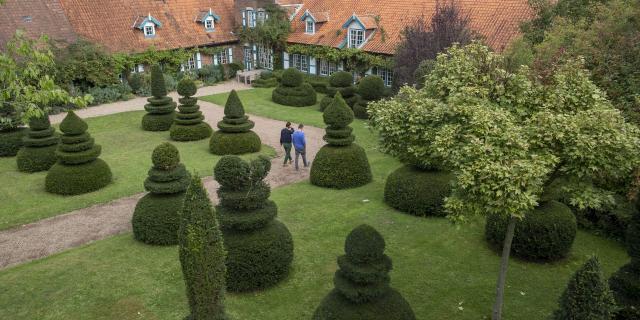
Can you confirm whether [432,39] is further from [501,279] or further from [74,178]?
[74,178]

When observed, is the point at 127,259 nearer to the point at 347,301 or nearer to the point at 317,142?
the point at 347,301

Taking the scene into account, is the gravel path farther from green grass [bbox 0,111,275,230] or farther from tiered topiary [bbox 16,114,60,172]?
tiered topiary [bbox 16,114,60,172]

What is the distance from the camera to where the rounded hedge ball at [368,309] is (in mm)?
8141

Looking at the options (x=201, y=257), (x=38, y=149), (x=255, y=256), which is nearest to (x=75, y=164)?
(x=38, y=149)

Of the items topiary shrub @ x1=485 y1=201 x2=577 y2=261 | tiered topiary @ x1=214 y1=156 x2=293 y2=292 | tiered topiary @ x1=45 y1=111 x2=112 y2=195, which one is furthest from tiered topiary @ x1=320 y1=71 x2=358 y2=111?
tiered topiary @ x1=214 y1=156 x2=293 y2=292

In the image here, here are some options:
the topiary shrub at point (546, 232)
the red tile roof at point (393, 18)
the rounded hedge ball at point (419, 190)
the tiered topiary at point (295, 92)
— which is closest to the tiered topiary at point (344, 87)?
the tiered topiary at point (295, 92)

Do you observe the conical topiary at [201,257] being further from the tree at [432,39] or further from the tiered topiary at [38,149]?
the tree at [432,39]

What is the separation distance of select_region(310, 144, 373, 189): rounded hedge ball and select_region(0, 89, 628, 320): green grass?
198 cm

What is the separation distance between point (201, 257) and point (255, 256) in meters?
3.67

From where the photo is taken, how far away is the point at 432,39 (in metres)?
24.3

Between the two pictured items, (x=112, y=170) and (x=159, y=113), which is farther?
(x=159, y=113)

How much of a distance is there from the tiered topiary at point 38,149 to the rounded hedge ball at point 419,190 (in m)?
13.7

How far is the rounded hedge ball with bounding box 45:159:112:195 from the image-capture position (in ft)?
56.0

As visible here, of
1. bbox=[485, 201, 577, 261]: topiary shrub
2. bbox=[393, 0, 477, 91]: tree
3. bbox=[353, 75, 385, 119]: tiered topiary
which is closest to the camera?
bbox=[485, 201, 577, 261]: topiary shrub
